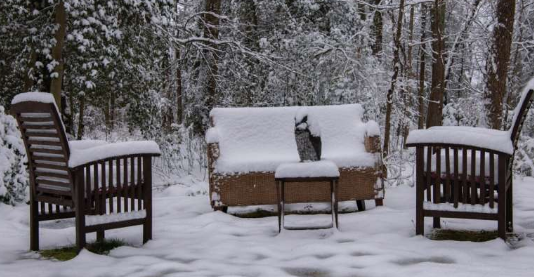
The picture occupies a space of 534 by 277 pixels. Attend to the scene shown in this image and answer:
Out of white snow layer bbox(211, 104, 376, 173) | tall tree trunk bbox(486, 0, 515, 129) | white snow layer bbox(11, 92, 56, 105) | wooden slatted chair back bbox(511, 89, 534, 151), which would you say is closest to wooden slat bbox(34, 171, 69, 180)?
white snow layer bbox(11, 92, 56, 105)

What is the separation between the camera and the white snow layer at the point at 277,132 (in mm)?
5672

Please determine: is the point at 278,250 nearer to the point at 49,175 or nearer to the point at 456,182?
the point at 456,182

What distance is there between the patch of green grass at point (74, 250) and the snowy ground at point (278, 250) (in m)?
0.10

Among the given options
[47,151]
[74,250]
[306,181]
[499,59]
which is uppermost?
[499,59]

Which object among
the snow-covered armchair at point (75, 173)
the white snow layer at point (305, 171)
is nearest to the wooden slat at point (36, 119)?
the snow-covered armchair at point (75, 173)

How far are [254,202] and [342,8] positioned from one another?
8429mm

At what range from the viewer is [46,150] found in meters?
3.71

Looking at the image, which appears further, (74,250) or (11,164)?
(11,164)

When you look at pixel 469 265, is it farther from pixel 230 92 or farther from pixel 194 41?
pixel 230 92

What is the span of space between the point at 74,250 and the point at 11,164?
7.91ft

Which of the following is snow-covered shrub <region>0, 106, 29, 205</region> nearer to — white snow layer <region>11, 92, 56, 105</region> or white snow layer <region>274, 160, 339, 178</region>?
white snow layer <region>11, 92, 56, 105</region>

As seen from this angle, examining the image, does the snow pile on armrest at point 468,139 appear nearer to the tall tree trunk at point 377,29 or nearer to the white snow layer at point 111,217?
the white snow layer at point 111,217

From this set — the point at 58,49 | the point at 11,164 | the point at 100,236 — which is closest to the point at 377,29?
the point at 58,49

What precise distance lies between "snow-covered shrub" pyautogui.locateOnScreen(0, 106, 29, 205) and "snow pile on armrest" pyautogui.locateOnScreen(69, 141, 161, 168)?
241 cm
